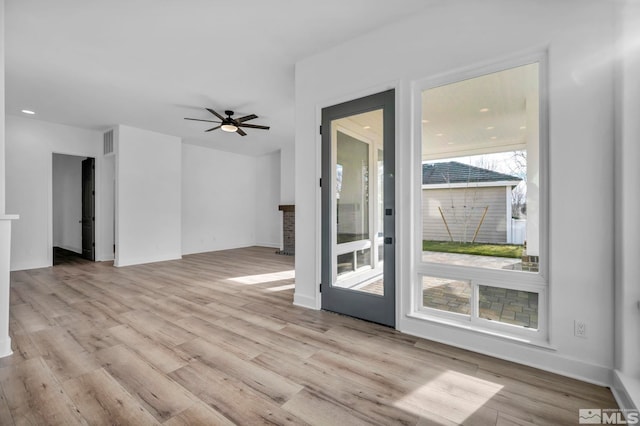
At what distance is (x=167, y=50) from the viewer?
10.8 feet

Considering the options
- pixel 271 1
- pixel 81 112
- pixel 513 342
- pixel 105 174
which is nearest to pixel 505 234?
pixel 513 342

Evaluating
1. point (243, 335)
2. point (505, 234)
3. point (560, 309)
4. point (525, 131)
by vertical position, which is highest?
point (525, 131)

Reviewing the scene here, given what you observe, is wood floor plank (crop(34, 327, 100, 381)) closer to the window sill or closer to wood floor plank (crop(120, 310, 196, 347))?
wood floor plank (crop(120, 310, 196, 347))

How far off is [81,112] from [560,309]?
24.4ft

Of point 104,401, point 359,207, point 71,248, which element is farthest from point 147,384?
point 71,248

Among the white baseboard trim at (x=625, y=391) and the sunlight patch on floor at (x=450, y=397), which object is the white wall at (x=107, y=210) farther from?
the white baseboard trim at (x=625, y=391)

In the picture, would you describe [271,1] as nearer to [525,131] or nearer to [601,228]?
[525,131]

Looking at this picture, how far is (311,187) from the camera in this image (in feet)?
11.1

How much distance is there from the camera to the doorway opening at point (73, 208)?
6.75 m

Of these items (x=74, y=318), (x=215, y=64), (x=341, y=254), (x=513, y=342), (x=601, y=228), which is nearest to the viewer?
(x=601, y=228)

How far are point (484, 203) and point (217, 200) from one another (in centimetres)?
759

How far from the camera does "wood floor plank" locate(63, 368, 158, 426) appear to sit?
5.12ft

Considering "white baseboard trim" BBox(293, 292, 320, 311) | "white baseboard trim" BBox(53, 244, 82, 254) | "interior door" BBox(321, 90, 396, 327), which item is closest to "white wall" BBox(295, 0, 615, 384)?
"interior door" BBox(321, 90, 396, 327)

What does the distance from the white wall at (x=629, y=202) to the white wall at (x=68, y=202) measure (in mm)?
9987
